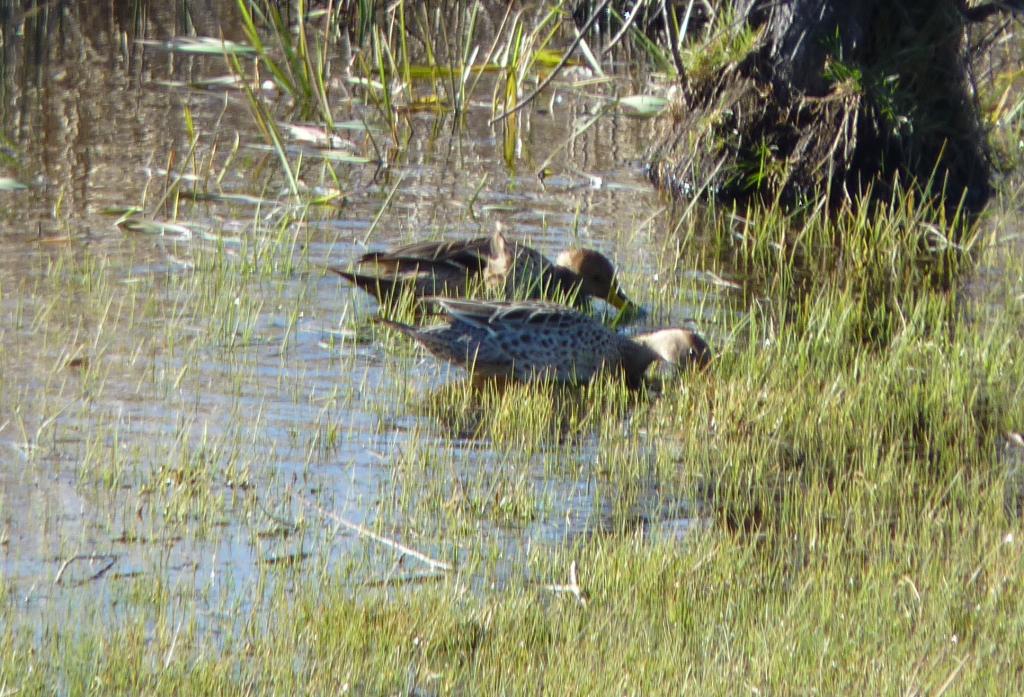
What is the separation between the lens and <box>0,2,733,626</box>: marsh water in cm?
484

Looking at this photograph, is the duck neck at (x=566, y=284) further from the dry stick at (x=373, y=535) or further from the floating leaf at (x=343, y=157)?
the dry stick at (x=373, y=535)

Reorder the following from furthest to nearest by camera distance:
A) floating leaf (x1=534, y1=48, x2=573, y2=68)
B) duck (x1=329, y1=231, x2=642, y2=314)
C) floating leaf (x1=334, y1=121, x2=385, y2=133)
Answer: floating leaf (x1=534, y1=48, x2=573, y2=68) < floating leaf (x1=334, y1=121, x2=385, y2=133) < duck (x1=329, y1=231, x2=642, y2=314)

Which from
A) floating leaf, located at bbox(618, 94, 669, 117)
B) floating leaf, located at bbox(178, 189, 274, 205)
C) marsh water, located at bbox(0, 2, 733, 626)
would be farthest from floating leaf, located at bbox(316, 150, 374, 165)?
floating leaf, located at bbox(618, 94, 669, 117)

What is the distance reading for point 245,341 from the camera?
681 cm

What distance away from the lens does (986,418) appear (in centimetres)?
625

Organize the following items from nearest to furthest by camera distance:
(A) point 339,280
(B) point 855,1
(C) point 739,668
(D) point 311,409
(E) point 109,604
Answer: (C) point 739,668, (E) point 109,604, (D) point 311,409, (A) point 339,280, (B) point 855,1

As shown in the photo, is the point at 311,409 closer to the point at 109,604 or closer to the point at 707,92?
the point at 109,604

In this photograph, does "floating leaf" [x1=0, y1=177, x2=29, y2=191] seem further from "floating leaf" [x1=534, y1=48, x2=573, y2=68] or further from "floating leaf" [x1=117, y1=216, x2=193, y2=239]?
"floating leaf" [x1=534, y1=48, x2=573, y2=68]

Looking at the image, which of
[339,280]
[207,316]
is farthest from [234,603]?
[339,280]

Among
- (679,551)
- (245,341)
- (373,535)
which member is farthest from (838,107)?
(373,535)

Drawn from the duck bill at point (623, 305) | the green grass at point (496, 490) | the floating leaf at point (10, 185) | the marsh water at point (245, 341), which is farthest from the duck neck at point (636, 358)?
the floating leaf at point (10, 185)

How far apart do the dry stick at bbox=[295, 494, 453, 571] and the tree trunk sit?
4.95 m

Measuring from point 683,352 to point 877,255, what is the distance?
6.96 ft

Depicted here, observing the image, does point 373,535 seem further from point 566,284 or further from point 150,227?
point 150,227
